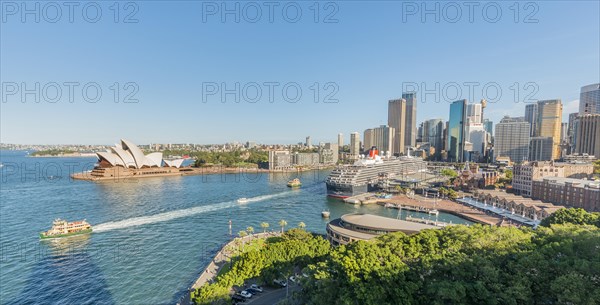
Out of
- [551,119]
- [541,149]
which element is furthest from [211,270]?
[551,119]

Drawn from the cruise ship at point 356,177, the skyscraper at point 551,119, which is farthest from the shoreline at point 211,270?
the skyscraper at point 551,119

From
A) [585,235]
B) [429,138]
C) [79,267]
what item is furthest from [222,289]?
[429,138]

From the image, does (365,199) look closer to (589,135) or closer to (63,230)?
(63,230)

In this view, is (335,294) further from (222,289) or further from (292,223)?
(292,223)

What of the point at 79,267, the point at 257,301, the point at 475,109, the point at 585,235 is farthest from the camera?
the point at 475,109

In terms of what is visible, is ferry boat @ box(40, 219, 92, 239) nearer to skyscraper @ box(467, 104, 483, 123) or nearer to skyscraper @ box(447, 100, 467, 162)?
skyscraper @ box(447, 100, 467, 162)

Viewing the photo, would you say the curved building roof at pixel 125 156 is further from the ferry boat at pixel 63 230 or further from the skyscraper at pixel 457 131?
the skyscraper at pixel 457 131

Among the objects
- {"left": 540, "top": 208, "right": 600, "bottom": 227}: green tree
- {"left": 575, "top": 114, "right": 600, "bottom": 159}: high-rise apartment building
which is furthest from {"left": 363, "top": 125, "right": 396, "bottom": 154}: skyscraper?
{"left": 540, "top": 208, "right": 600, "bottom": 227}: green tree
